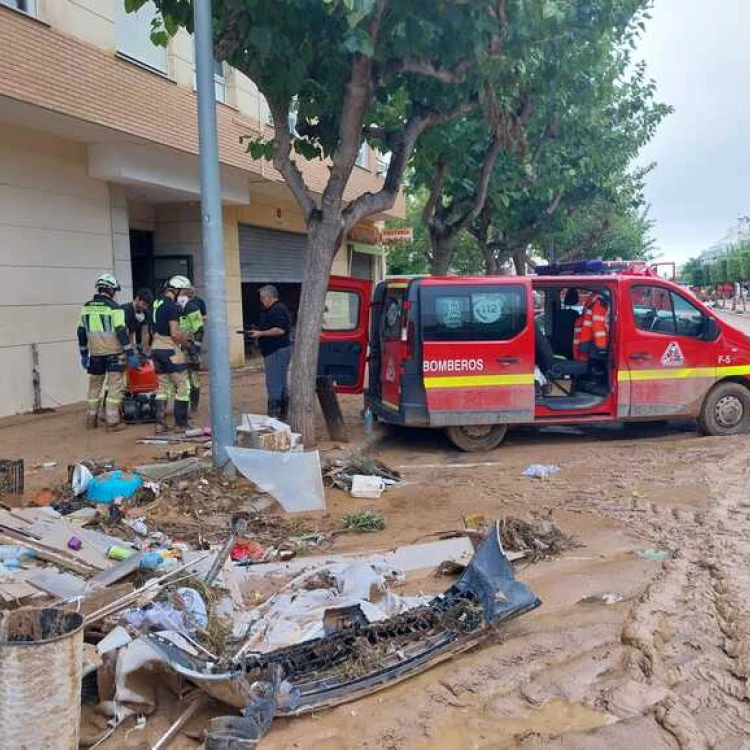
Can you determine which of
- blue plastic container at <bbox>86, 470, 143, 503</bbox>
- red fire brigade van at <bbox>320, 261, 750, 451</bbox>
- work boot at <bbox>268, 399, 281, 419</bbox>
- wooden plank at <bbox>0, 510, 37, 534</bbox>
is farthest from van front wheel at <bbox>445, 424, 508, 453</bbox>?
wooden plank at <bbox>0, 510, 37, 534</bbox>

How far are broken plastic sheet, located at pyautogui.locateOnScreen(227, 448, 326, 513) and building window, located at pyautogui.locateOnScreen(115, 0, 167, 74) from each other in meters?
7.15

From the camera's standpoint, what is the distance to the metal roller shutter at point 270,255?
54.4 ft

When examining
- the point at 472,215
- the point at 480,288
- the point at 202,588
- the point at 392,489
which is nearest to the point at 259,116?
the point at 472,215

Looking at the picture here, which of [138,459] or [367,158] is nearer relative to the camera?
[138,459]

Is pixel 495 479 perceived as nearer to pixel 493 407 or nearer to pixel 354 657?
pixel 493 407

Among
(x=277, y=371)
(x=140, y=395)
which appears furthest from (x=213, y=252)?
(x=140, y=395)

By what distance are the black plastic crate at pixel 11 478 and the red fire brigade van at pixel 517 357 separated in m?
3.76

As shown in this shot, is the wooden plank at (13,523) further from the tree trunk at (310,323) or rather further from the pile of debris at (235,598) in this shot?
the tree trunk at (310,323)

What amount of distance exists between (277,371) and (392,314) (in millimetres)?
1649

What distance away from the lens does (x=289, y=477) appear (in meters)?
6.39

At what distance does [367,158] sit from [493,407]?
13541mm

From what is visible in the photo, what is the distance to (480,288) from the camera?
8.18 metres

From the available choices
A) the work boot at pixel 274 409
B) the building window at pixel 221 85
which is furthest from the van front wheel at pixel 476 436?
the building window at pixel 221 85

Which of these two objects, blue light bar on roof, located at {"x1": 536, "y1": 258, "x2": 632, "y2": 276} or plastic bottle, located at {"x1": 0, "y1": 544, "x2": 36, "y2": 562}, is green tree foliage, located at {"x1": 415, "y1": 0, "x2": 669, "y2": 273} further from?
plastic bottle, located at {"x1": 0, "y1": 544, "x2": 36, "y2": 562}
